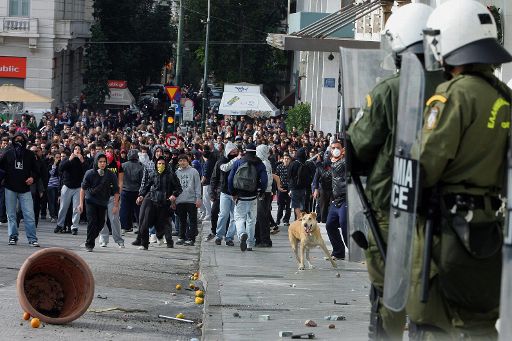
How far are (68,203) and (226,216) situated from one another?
3856mm

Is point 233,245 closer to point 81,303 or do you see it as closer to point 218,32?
point 81,303

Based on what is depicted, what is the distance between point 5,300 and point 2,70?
48.1 m

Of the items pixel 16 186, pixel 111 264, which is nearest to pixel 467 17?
pixel 111 264

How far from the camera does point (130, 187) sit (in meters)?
22.9

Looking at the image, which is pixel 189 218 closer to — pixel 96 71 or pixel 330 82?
pixel 330 82

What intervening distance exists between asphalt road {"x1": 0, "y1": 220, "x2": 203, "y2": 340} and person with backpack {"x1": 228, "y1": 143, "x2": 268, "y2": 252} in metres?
0.84

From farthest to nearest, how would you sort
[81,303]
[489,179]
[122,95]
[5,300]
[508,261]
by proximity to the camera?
[122,95] < [5,300] < [81,303] < [489,179] < [508,261]

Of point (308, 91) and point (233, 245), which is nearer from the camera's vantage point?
point (233, 245)

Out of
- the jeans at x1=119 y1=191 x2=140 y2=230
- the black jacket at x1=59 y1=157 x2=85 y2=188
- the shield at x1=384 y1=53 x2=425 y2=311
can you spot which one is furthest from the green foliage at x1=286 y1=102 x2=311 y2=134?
the shield at x1=384 y1=53 x2=425 y2=311

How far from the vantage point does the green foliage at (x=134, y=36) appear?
70375mm

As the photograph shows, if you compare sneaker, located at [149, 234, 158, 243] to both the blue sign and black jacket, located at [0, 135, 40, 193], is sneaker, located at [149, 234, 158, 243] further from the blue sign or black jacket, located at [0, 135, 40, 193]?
the blue sign

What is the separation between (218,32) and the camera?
235 ft

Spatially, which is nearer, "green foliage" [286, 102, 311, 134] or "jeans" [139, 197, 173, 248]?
"jeans" [139, 197, 173, 248]

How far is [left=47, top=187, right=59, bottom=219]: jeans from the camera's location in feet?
83.4
